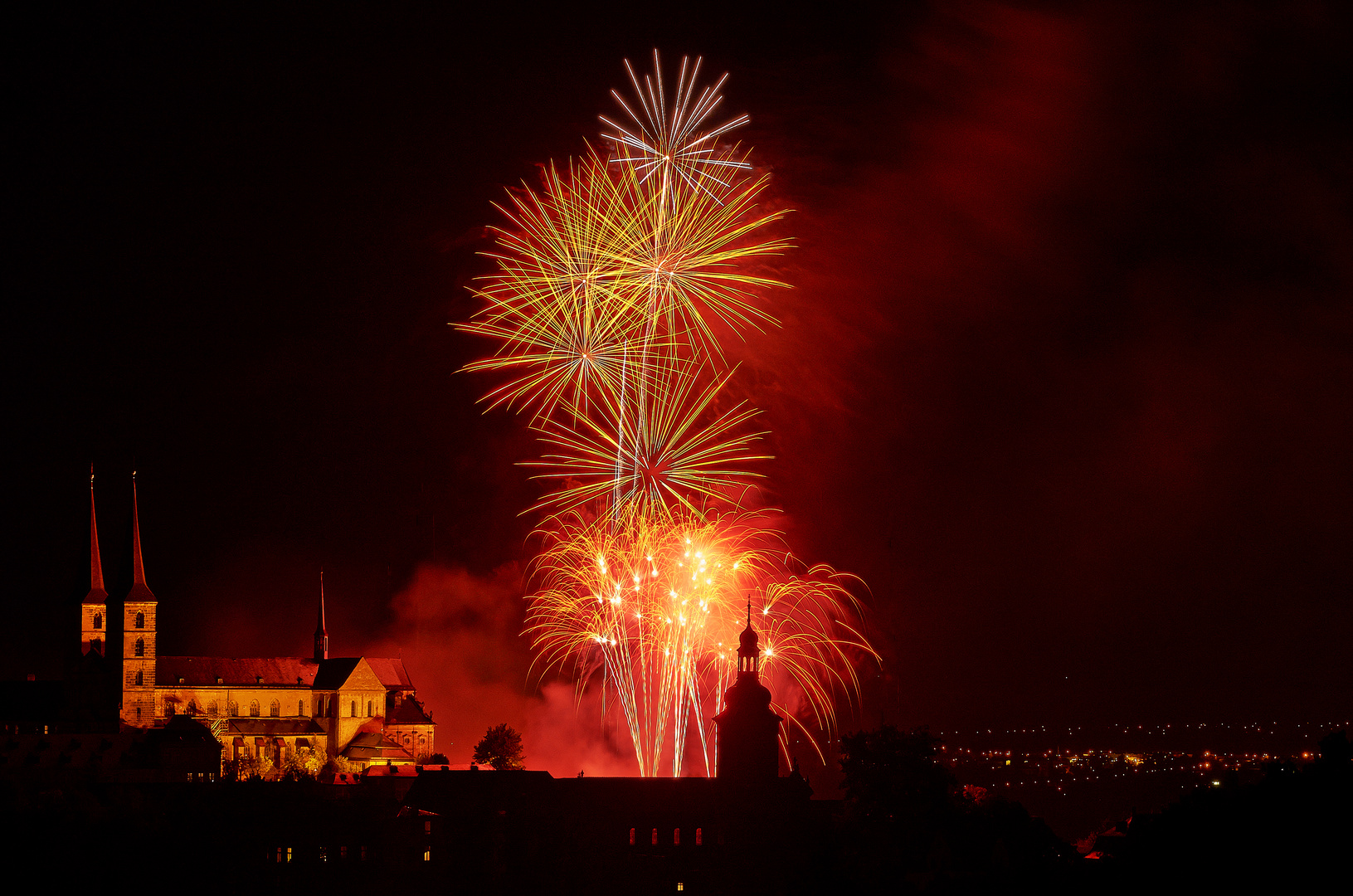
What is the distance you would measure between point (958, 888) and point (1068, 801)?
108263 mm

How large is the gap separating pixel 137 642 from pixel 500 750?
24.8 meters

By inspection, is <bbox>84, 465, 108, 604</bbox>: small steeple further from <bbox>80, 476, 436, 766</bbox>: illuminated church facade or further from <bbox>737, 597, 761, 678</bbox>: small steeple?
<bbox>737, 597, 761, 678</bbox>: small steeple

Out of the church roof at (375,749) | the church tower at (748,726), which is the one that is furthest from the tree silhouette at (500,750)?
the church tower at (748,726)

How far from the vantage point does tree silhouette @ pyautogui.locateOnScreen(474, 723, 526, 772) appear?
3103 inches

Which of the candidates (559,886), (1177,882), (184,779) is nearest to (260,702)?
(184,779)

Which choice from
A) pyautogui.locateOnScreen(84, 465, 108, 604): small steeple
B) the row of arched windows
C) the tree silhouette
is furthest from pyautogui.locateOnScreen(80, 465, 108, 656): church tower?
the row of arched windows

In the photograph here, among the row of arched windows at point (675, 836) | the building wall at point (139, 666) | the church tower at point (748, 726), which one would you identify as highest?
the building wall at point (139, 666)

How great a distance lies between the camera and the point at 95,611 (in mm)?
89938

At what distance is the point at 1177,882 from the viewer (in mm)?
27328

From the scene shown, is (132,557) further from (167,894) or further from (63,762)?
(167,894)

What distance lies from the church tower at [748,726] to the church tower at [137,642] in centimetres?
5266

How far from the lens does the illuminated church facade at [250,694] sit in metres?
90.1

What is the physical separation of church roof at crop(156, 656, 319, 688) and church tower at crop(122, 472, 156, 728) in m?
2.13

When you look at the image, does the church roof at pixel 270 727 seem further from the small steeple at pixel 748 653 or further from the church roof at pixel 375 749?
the small steeple at pixel 748 653
